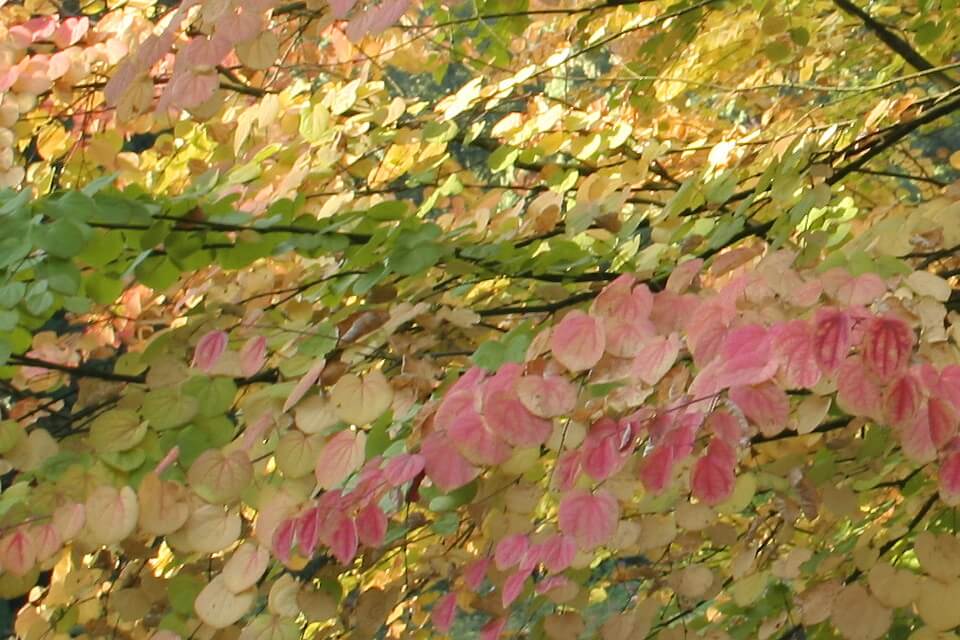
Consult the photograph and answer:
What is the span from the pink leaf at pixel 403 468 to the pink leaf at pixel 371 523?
0.21 feet

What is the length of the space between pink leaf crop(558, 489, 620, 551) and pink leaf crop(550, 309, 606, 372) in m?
0.15

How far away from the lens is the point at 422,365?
4.66ft

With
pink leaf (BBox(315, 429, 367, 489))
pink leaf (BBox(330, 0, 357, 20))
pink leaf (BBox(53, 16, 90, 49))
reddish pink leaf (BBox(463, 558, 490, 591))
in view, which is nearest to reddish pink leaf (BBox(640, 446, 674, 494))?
pink leaf (BBox(315, 429, 367, 489))

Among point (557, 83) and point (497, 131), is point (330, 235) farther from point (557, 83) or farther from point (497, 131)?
point (557, 83)

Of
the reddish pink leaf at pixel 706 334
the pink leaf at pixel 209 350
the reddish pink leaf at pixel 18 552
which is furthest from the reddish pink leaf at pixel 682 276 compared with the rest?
the reddish pink leaf at pixel 18 552

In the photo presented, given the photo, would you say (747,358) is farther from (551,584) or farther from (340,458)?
(551,584)

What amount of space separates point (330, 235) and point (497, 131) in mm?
857

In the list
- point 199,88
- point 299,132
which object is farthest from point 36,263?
point 299,132

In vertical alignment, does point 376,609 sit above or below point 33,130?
below

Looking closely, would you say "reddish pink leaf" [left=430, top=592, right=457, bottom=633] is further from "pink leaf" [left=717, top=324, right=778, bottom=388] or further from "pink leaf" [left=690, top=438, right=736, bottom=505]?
"pink leaf" [left=717, top=324, right=778, bottom=388]

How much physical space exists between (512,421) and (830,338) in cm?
30

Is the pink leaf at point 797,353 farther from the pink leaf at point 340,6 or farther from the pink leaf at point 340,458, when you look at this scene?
the pink leaf at point 340,6

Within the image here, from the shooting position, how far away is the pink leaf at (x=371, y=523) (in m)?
1.22

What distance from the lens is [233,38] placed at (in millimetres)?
1425
